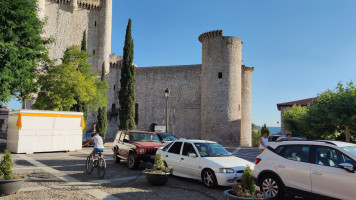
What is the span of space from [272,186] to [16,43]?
17378mm

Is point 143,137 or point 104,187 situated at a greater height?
point 143,137

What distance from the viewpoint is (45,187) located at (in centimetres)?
752

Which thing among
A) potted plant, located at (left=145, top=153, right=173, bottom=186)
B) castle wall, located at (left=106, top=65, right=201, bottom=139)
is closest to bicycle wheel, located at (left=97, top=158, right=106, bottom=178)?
potted plant, located at (left=145, top=153, right=173, bottom=186)

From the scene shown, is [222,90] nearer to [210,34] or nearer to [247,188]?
[210,34]

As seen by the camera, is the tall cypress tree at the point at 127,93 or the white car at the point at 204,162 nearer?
the white car at the point at 204,162

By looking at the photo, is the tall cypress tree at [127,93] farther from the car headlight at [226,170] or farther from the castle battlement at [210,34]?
the car headlight at [226,170]

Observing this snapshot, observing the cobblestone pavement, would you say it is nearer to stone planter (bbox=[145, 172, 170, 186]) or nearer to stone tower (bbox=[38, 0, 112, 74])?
stone planter (bbox=[145, 172, 170, 186])

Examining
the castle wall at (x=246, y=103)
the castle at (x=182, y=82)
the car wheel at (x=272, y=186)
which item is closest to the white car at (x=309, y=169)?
the car wheel at (x=272, y=186)

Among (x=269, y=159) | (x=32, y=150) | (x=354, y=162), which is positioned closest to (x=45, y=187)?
(x=269, y=159)

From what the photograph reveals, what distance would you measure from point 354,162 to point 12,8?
19209 mm

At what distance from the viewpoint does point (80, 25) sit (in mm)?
45406

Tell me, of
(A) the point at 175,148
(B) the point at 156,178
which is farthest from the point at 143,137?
(B) the point at 156,178

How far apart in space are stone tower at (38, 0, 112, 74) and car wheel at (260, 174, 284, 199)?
3864 cm

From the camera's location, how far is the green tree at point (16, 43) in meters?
15.3
